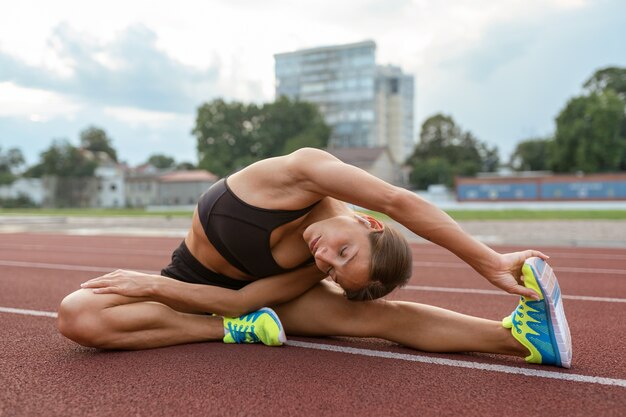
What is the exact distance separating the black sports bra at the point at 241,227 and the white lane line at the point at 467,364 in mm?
542

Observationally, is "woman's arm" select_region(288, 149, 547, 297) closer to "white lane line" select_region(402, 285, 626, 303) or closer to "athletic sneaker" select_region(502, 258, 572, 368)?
"athletic sneaker" select_region(502, 258, 572, 368)

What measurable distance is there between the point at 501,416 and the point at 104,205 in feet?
199

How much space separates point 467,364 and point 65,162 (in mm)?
65102

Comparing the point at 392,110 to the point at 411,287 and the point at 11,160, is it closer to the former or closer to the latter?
the point at 11,160

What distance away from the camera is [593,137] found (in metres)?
48.8

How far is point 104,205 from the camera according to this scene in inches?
2297

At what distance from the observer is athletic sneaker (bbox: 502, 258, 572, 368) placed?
255 centimetres

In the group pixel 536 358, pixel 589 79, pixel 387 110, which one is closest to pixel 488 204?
pixel 536 358

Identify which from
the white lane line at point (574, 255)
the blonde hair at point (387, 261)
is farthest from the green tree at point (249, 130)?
the blonde hair at point (387, 261)

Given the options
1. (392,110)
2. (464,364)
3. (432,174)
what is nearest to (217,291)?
(464,364)

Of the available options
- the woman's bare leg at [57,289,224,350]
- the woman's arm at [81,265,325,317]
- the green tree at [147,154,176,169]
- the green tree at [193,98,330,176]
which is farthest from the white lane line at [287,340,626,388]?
the green tree at [147,154,176,169]

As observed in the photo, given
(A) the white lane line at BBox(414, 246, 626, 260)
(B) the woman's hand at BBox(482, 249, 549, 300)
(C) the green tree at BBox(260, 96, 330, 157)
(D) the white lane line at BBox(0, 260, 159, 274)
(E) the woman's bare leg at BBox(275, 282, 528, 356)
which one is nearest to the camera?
(B) the woman's hand at BBox(482, 249, 549, 300)

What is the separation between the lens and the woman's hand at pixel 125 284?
119 inches

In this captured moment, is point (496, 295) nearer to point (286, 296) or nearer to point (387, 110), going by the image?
point (286, 296)
